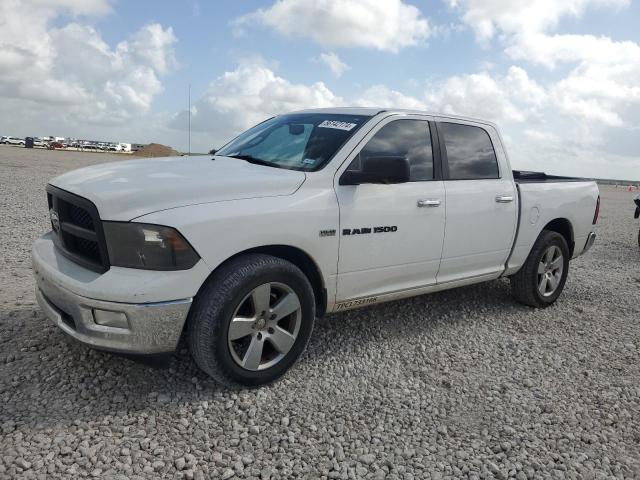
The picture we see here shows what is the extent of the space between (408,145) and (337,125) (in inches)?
24.0

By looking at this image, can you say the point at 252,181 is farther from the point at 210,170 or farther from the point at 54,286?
the point at 54,286

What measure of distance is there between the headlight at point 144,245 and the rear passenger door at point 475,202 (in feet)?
7.56

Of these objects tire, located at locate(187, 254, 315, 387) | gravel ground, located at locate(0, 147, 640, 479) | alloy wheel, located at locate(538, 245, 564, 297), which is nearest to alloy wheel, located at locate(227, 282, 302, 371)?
tire, located at locate(187, 254, 315, 387)

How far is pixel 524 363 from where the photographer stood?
411cm

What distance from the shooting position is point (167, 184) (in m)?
3.06

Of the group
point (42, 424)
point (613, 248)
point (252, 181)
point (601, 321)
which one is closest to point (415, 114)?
point (252, 181)

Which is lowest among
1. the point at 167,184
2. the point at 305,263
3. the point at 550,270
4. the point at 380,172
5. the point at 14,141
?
the point at 14,141

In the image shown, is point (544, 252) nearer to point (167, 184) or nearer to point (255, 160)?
point (255, 160)

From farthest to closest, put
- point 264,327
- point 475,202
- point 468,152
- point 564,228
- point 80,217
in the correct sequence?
point 564,228 → point 468,152 → point 475,202 → point 264,327 → point 80,217

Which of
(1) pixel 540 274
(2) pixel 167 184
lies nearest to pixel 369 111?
(2) pixel 167 184

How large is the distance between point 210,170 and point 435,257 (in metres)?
1.94

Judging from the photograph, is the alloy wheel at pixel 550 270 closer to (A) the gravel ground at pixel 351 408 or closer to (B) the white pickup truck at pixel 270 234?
(A) the gravel ground at pixel 351 408

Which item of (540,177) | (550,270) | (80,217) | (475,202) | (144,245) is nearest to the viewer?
(144,245)

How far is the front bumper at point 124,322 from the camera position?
2.85 meters
